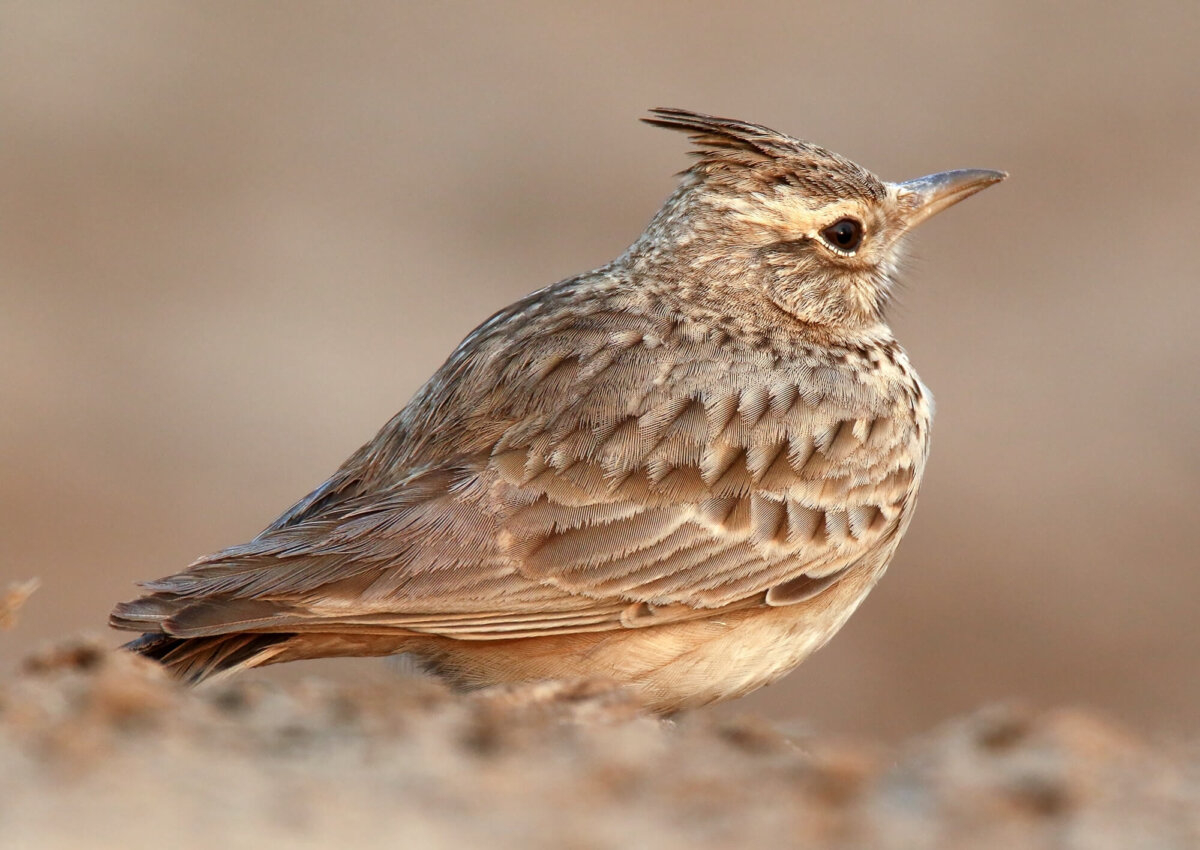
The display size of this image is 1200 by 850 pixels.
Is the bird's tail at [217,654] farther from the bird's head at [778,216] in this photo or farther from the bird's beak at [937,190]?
the bird's beak at [937,190]

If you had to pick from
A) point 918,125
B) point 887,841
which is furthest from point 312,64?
point 887,841

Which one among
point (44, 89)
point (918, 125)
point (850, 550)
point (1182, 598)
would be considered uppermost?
point (918, 125)

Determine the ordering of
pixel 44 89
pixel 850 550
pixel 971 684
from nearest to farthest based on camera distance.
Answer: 1. pixel 850 550
2. pixel 971 684
3. pixel 44 89

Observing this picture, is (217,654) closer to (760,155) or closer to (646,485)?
(646,485)

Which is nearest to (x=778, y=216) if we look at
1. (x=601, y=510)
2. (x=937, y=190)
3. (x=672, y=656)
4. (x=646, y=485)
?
(x=937, y=190)

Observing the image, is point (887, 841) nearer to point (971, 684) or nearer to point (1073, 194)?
point (971, 684)

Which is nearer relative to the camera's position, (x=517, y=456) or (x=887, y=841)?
(x=887, y=841)
